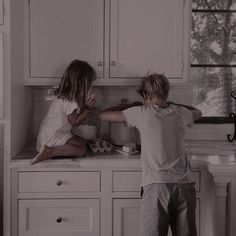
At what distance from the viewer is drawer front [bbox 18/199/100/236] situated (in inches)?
103

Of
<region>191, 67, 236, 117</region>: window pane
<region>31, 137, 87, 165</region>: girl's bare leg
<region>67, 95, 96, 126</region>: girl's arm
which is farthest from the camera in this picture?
<region>191, 67, 236, 117</region>: window pane

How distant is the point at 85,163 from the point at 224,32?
1.53 meters

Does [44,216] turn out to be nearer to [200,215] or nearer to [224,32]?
[200,215]

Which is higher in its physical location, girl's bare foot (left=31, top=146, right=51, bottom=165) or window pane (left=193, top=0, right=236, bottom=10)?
window pane (left=193, top=0, right=236, bottom=10)

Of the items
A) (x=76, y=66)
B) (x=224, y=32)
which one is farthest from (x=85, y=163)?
(x=224, y=32)

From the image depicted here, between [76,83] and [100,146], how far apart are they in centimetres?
49

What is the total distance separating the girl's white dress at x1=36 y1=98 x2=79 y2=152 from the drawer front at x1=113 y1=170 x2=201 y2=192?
0.41 metres

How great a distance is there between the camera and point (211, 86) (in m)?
3.32

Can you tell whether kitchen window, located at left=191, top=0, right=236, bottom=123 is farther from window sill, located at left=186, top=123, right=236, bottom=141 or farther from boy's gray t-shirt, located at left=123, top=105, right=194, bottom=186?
boy's gray t-shirt, located at left=123, top=105, right=194, bottom=186

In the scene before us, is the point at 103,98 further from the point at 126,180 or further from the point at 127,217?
the point at 127,217

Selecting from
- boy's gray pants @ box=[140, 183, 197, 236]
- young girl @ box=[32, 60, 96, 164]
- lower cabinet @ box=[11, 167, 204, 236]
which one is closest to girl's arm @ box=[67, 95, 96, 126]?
young girl @ box=[32, 60, 96, 164]

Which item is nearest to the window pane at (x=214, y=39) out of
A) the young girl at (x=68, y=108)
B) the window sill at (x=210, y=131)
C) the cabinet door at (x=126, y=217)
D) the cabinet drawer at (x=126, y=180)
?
the window sill at (x=210, y=131)

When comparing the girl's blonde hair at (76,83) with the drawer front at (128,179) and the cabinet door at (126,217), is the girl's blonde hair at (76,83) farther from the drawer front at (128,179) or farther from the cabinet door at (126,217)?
the cabinet door at (126,217)

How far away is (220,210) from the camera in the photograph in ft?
8.36
